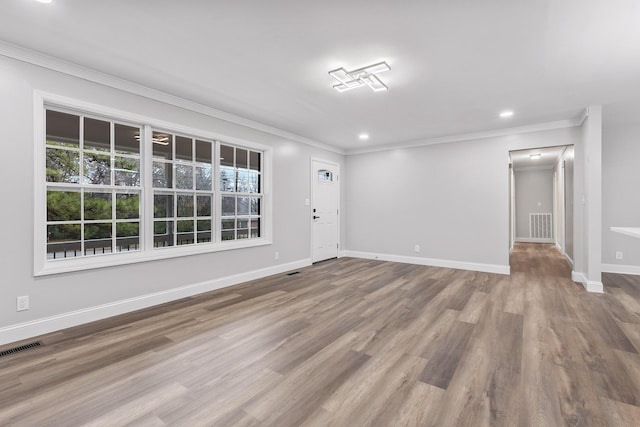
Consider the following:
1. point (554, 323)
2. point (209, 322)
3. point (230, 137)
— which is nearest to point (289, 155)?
point (230, 137)

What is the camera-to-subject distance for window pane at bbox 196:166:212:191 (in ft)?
13.5

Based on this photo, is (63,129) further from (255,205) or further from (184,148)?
(255,205)

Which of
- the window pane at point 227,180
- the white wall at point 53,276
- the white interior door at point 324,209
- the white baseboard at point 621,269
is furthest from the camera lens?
the white interior door at point 324,209

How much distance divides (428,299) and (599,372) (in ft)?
5.84

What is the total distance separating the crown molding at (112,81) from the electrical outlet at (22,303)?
211cm

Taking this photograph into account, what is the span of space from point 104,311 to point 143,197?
1.28m

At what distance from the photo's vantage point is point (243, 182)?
4.75 metres

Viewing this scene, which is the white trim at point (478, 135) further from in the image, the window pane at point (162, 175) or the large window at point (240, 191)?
the window pane at point (162, 175)

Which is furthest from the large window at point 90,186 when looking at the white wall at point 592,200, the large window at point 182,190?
the white wall at point 592,200

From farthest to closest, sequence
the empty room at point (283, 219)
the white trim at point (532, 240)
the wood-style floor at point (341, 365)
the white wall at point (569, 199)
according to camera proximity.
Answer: the white trim at point (532, 240)
the white wall at point (569, 199)
the empty room at point (283, 219)
the wood-style floor at point (341, 365)

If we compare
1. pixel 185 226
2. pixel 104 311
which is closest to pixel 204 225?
pixel 185 226

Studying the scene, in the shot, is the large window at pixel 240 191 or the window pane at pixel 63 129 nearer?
the window pane at pixel 63 129

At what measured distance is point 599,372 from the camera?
6.76 feet

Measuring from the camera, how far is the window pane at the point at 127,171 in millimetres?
3311
